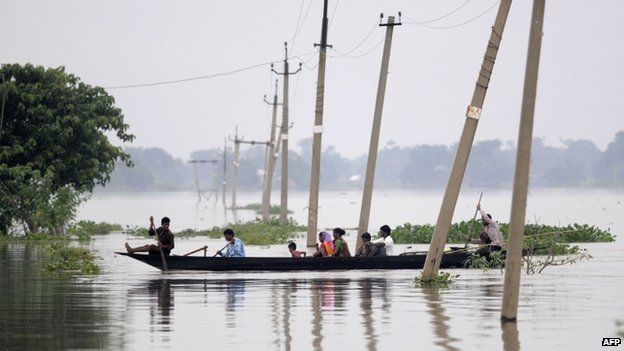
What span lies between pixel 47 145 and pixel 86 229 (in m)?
9.04

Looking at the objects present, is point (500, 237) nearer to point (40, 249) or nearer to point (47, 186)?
point (40, 249)

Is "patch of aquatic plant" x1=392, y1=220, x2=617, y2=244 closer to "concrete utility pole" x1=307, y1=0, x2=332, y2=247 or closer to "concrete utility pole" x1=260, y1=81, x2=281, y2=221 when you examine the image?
"concrete utility pole" x1=307, y1=0, x2=332, y2=247

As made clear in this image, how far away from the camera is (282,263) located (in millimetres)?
29703

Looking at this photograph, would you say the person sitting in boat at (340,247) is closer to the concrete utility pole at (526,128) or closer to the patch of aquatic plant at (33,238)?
the concrete utility pole at (526,128)

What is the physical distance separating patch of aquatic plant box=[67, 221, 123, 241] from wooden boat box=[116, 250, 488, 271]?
2051cm

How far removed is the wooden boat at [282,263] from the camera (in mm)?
29516

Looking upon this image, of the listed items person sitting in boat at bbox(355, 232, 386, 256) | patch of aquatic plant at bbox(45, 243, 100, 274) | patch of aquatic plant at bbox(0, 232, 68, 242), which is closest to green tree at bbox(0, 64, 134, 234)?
patch of aquatic plant at bbox(0, 232, 68, 242)

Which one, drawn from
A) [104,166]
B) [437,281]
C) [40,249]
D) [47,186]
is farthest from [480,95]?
[104,166]

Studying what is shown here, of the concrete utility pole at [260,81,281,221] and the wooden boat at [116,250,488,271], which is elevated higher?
the concrete utility pole at [260,81,281,221]

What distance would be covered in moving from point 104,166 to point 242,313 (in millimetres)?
31635

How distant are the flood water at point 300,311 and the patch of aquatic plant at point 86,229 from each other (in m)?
19.6

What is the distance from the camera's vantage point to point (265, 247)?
45.5 metres

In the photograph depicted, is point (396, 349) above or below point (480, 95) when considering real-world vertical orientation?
below

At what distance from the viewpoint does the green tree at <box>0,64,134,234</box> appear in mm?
46594
